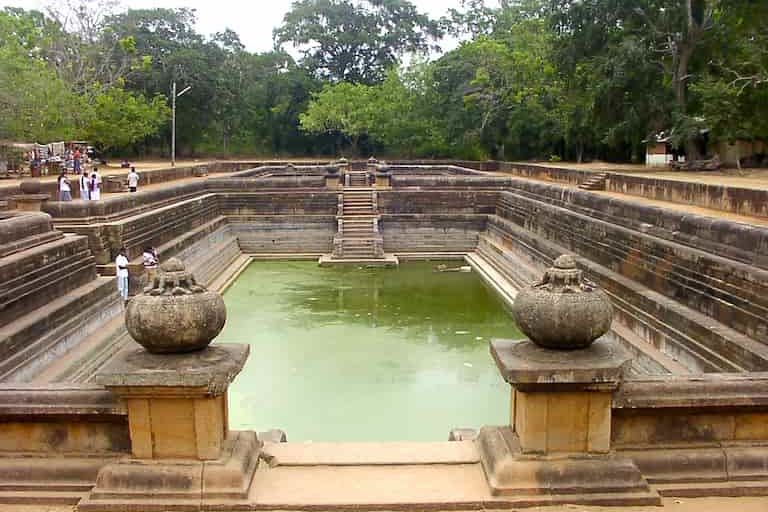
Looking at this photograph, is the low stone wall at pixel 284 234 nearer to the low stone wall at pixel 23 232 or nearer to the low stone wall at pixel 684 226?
the low stone wall at pixel 684 226

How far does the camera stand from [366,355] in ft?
29.4

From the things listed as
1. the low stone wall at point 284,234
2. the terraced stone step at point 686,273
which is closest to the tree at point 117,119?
the low stone wall at point 284,234

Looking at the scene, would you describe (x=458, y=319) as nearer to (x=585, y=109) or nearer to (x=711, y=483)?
(x=711, y=483)

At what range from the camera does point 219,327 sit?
11.1 ft

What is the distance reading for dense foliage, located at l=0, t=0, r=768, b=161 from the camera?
18969mm

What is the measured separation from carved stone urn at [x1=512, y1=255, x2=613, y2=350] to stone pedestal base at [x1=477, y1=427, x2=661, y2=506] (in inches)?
21.6

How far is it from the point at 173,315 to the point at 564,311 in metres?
1.86

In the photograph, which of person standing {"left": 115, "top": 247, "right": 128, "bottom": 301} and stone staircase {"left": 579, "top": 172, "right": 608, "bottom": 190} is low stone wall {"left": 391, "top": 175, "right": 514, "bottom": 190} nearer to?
stone staircase {"left": 579, "top": 172, "right": 608, "bottom": 190}

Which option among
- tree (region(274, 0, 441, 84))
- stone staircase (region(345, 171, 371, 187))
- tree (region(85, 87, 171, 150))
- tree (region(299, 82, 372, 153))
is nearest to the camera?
stone staircase (region(345, 171, 371, 187))

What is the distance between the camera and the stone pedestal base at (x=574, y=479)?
10.3 ft

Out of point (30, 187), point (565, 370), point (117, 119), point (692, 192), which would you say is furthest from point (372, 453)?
point (117, 119)

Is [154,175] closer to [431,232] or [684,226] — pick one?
[431,232]

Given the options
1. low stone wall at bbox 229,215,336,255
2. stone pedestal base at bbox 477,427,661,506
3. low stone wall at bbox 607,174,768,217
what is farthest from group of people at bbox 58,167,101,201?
stone pedestal base at bbox 477,427,661,506

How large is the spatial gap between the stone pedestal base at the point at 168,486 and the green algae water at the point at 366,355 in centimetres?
319
